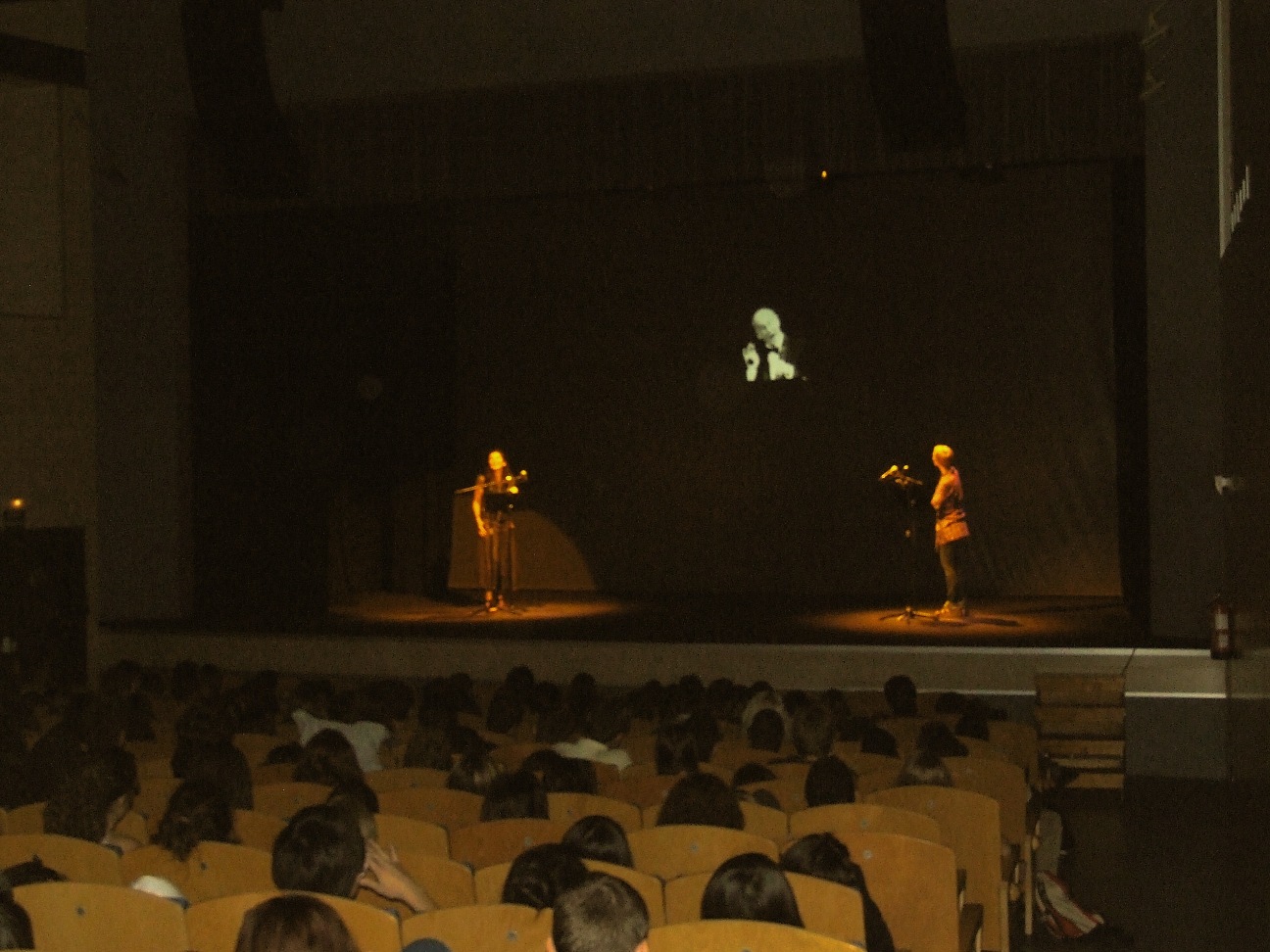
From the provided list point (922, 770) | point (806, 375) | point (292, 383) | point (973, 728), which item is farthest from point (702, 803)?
point (806, 375)

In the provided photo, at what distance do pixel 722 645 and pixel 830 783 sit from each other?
5.75 meters

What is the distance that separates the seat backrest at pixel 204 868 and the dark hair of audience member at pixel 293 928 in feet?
4.07

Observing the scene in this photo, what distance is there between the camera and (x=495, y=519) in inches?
496

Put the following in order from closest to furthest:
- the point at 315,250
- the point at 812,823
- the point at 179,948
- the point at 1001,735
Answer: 1. the point at 179,948
2. the point at 812,823
3. the point at 1001,735
4. the point at 315,250

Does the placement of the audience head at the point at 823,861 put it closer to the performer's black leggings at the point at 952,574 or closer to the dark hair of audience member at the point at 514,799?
the dark hair of audience member at the point at 514,799

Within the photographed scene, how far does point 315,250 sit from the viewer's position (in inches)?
534

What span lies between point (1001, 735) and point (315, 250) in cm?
852

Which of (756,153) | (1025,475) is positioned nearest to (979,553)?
(1025,475)

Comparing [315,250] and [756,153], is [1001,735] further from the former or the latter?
[315,250]

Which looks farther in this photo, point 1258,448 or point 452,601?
point 452,601

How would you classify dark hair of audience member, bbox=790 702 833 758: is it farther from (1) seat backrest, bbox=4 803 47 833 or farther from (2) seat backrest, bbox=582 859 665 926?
(1) seat backrest, bbox=4 803 47 833

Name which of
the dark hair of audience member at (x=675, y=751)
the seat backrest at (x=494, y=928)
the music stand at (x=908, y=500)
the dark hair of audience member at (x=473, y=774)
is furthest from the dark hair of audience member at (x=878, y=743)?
the music stand at (x=908, y=500)

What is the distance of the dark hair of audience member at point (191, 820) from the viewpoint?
12.6 ft

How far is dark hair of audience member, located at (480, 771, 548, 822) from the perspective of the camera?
170 inches
